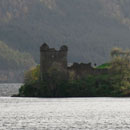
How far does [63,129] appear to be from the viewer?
93125 mm

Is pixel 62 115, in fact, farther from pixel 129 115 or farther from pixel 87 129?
pixel 87 129

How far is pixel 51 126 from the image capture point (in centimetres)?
9850

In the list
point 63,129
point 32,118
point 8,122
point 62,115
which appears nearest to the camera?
point 63,129

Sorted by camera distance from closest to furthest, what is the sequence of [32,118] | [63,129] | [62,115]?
1. [63,129]
2. [32,118]
3. [62,115]

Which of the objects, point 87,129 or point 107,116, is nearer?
point 87,129

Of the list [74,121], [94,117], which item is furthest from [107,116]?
[74,121]

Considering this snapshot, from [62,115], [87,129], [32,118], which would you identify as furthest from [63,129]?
[62,115]

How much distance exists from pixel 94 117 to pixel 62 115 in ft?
28.2

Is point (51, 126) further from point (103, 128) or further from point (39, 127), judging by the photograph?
point (103, 128)

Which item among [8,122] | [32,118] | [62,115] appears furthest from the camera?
[62,115]

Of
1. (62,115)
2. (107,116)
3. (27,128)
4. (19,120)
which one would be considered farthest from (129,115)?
(27,128)

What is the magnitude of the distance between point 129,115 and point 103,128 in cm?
2767

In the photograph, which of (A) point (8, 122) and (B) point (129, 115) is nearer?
(A) point (8, 122)

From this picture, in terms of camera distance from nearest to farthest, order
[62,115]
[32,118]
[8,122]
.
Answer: [8,122] → [32,118] → [62,115]
